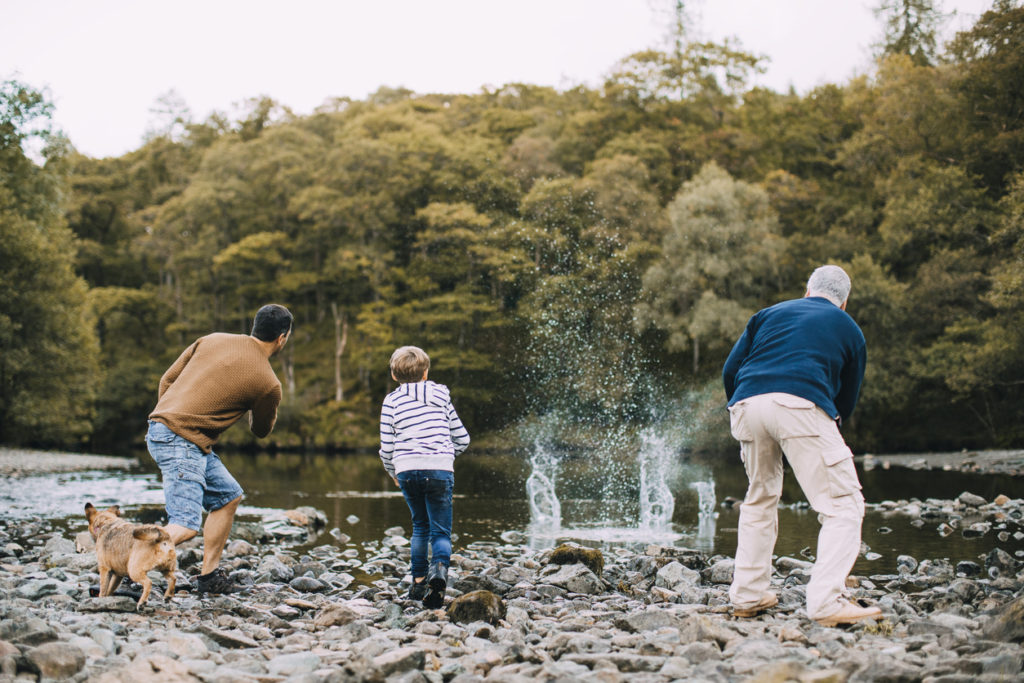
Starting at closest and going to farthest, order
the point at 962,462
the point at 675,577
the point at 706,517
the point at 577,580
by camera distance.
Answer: the point at 577,580 → the point at 675,577 → the point at 706,517 → the point at 962,462

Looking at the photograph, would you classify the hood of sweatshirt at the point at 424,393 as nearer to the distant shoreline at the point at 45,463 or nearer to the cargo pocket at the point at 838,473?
the cargo pocket at the point at 838,473

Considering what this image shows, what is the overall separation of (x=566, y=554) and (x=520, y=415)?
30676 millimetres

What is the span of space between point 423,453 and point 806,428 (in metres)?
2.87

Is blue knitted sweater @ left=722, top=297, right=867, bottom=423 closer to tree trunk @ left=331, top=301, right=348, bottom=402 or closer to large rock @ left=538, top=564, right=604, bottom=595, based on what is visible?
large rock @ left=538, top=564, right=604, bottom=595

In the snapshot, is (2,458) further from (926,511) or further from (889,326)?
(889,326)

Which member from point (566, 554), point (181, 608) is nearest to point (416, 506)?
point (181, 608)

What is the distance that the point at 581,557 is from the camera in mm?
8469

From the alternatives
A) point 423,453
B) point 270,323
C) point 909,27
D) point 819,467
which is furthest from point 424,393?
point 909,27

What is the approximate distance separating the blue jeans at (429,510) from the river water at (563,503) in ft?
16.4

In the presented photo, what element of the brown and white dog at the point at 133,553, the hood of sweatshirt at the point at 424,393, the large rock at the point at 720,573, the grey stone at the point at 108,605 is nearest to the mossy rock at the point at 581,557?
the large rock at the point at 720,573

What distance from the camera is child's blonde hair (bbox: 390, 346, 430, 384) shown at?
666cm

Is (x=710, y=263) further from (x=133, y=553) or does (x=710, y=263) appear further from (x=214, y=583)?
(x=133, y=553)

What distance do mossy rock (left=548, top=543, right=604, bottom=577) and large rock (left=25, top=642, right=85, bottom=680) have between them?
4929 mm

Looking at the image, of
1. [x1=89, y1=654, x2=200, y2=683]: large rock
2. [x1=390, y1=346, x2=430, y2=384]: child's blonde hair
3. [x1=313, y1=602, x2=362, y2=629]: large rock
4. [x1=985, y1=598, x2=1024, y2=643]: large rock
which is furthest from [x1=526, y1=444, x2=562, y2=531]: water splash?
[x1=89, y1=654, x2=200, y2=683]: large rock
